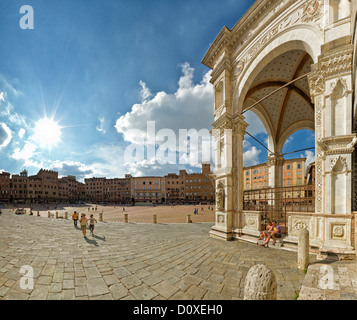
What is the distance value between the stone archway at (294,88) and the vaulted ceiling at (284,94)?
0.06 m

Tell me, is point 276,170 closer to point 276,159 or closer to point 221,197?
point 276,159

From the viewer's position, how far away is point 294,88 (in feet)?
37.1

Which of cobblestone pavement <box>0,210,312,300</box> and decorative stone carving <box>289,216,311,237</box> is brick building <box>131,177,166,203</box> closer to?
cobblestone pavement <box>0,210,312,300</box>

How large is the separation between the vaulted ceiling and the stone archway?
0.20 feet

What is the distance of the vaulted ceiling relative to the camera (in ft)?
29.9

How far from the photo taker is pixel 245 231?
7.26 metres

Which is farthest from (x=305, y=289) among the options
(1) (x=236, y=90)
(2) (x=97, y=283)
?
(1) (x=236, y=90)

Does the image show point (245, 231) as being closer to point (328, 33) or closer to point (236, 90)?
point (236, 90)

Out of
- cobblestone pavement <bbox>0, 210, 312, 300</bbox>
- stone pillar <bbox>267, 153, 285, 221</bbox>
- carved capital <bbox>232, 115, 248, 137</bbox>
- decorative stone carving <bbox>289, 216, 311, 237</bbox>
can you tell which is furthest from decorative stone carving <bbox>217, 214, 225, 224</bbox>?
stone pillar <bbox>267, 153, 285, 221</bbox>

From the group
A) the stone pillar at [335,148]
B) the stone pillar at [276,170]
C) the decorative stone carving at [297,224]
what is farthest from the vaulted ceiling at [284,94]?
the decorative stone carving at [297,224]

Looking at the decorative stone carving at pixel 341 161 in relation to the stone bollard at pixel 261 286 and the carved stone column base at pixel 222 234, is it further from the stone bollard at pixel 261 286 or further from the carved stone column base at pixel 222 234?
the carved stone column base at pixel 222 234

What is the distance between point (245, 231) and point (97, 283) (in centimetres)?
627

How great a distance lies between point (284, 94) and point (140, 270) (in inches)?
563

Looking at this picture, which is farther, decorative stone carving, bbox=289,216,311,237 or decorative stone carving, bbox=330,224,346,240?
decorative stone carving, bbox=289,216,311,237
